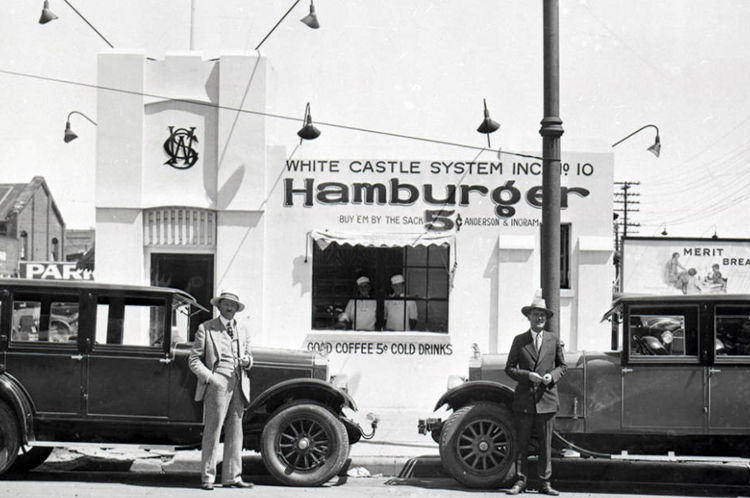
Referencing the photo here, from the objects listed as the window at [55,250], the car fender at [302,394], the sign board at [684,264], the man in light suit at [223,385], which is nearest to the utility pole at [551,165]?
the car fender at [302,394]

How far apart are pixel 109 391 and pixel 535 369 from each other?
408 centimetres

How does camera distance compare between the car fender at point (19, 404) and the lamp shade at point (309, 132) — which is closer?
the car fender at point (19, 404)

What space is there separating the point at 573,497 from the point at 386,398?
5.31 metres

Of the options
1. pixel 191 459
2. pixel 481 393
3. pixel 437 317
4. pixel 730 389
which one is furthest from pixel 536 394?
pixel 437 317

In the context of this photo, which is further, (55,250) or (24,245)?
(55,250)

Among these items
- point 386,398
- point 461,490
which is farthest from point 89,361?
point 386,398

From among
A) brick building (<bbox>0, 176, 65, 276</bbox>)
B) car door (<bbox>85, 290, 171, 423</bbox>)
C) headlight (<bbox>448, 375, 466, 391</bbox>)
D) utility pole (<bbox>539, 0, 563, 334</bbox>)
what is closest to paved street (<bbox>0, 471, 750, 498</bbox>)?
car door (<bbox>85, 290, 171, 423</bbox>)

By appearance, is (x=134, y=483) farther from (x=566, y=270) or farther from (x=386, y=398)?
(x=566, y=270)

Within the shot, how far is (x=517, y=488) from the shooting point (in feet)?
26.9

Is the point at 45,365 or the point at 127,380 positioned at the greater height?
the point at 45,365

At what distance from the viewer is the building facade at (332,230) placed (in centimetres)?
1329

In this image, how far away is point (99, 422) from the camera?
845 cm

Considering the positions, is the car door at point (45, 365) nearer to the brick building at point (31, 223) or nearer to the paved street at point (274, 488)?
→ the paved street at point (274, 488)

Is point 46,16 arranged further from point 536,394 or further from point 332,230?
point 536,394
